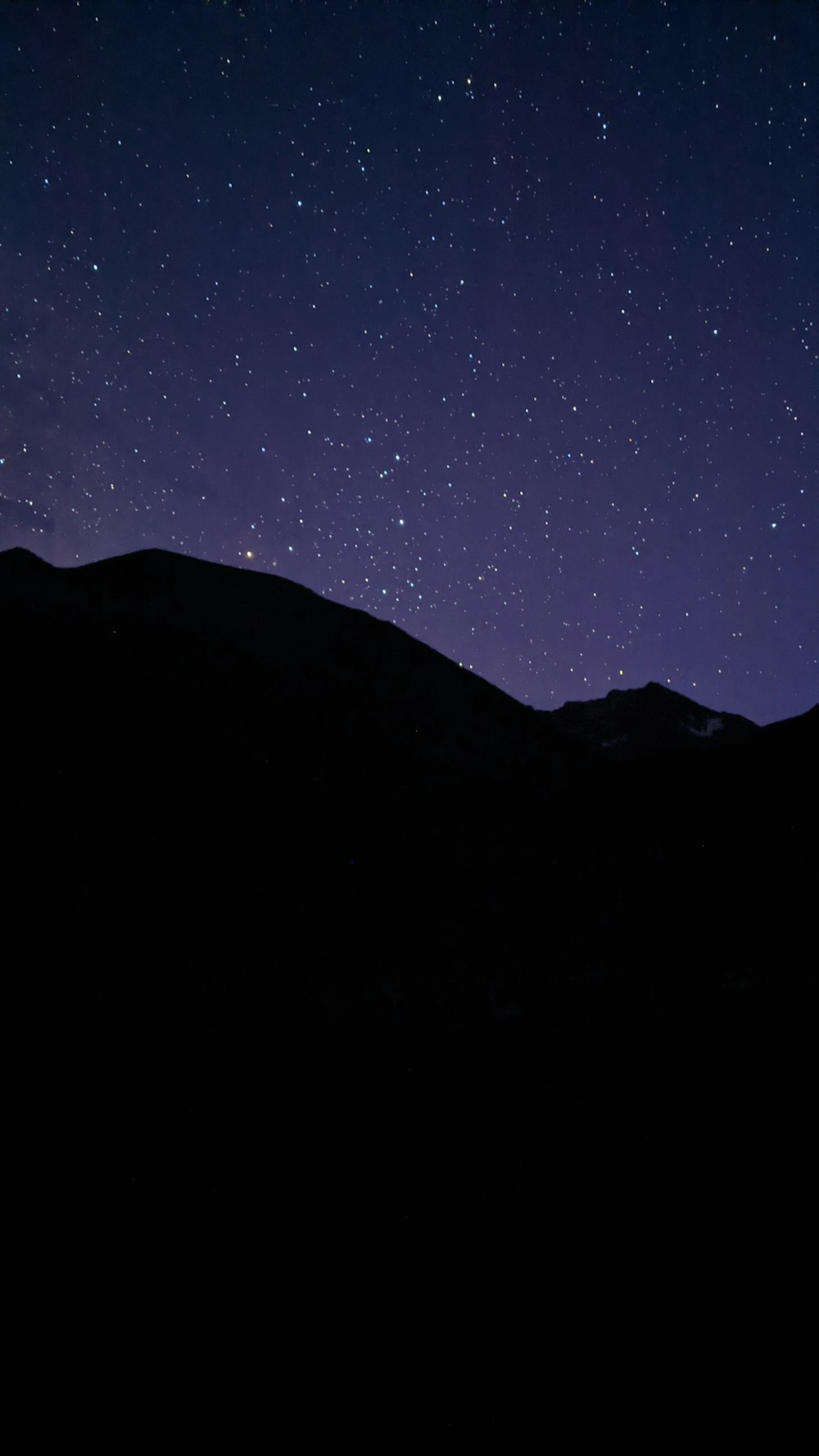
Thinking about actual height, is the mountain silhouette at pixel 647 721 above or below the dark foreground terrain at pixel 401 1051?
above

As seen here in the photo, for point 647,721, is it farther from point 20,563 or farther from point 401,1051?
point 401,1051

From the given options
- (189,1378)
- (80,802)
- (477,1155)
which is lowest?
(189,1378)

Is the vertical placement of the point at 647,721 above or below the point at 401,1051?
above

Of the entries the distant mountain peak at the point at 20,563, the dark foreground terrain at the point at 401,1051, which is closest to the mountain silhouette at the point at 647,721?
the dark foreground terrain at the point at 401,1051

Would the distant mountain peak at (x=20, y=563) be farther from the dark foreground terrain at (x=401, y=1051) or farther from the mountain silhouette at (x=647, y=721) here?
the mountain silhouette at (x=647, y=721)

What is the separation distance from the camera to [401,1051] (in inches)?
395

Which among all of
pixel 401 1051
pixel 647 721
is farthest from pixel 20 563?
pixel 647 721

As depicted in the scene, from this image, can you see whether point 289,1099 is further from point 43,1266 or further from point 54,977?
point 54,977

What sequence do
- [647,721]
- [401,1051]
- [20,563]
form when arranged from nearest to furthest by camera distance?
[401,1051] → [20,563] → [647,721]

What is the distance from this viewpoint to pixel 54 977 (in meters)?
10.0

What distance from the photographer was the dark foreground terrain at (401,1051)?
5246 millimetres

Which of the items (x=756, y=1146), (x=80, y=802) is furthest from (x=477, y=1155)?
(x=80, y=802)

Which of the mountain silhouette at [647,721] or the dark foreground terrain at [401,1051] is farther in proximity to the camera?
the mountain silhouette at [647,721]

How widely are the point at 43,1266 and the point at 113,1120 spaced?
6.23 feet
